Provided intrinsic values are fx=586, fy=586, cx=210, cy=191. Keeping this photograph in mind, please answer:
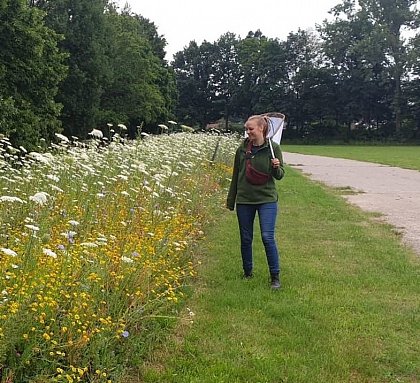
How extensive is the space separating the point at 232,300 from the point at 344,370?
5.31 feet

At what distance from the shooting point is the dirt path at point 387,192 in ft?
33.8

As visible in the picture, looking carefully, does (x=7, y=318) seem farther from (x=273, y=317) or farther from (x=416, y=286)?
(x=416, y=286)

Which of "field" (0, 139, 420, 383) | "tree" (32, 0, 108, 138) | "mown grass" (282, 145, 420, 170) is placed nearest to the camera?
"field" (0, 139, 420, 383)

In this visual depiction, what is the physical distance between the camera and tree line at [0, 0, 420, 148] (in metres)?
22.9

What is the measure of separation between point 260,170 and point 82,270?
8.95ft

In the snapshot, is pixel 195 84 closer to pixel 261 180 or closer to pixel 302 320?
pixel 261 180

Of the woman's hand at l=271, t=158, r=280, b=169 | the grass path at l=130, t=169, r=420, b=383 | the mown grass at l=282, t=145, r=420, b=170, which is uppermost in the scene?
the woman's hand at l=271, t=158, r=280, b=169

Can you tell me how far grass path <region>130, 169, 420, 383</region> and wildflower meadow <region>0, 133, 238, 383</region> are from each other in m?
0.33

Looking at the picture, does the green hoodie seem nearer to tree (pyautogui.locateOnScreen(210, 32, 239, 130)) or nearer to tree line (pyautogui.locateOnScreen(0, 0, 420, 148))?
tree line (pyautogui.locateOnScreen(0, 0, 420, 148))

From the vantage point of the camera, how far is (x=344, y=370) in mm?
3979

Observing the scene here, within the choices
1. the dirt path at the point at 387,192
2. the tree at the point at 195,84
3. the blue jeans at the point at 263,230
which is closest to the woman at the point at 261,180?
the blue jeans at the point at 263,230

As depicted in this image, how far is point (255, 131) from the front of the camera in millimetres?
5941

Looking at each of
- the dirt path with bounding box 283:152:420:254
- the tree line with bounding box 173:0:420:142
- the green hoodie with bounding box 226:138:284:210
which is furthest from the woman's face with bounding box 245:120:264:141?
the tree line with bounding box 173:0:420:142

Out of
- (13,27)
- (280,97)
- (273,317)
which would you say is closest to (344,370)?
(273,317)
